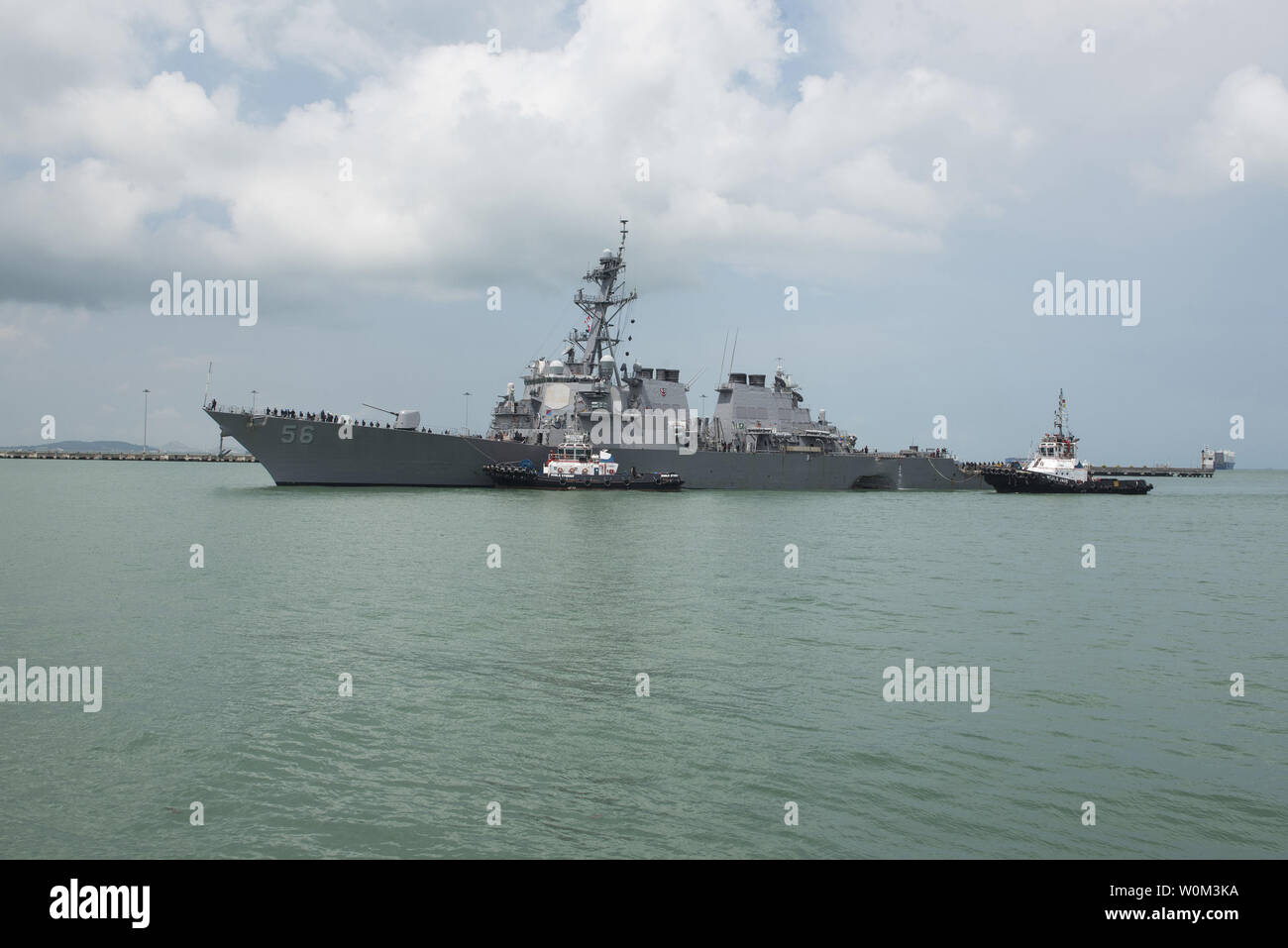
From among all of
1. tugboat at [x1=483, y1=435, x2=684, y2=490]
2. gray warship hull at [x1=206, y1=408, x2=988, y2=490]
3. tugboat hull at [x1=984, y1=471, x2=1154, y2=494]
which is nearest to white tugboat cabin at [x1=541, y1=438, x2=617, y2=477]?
tugboat at [x1=483, y1=435, x2=684, y2=490]

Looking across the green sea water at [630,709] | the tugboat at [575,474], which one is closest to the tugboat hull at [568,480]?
the tugboat at [575,474]

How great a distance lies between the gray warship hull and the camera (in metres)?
53.4

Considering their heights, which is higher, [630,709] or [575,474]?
[575,474]

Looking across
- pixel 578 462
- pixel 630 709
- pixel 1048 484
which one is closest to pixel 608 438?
pixel 578 462

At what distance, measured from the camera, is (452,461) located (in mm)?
58219

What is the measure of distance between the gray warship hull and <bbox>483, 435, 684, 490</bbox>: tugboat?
1.39 m

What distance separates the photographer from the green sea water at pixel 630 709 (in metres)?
8.14

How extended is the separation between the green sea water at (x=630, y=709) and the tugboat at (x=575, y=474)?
96.4ft

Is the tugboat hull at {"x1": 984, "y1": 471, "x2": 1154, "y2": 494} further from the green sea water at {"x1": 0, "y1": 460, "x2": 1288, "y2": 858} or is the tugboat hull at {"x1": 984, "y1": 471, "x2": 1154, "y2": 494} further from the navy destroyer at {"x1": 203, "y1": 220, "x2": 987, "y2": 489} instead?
the green sea water at {"x1": 0, "y1": 460, "x2": 1288, "y2": 858}

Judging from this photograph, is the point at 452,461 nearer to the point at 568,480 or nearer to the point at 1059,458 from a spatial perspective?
the point at 568,480

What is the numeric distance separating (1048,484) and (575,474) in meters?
40.9

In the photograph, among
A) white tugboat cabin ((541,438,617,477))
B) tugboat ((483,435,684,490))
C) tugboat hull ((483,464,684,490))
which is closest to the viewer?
tugboat hull ((483,464,684,490))

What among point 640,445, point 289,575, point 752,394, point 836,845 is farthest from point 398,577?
point 752,394

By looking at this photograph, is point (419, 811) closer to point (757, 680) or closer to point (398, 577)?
point (757, 680)
